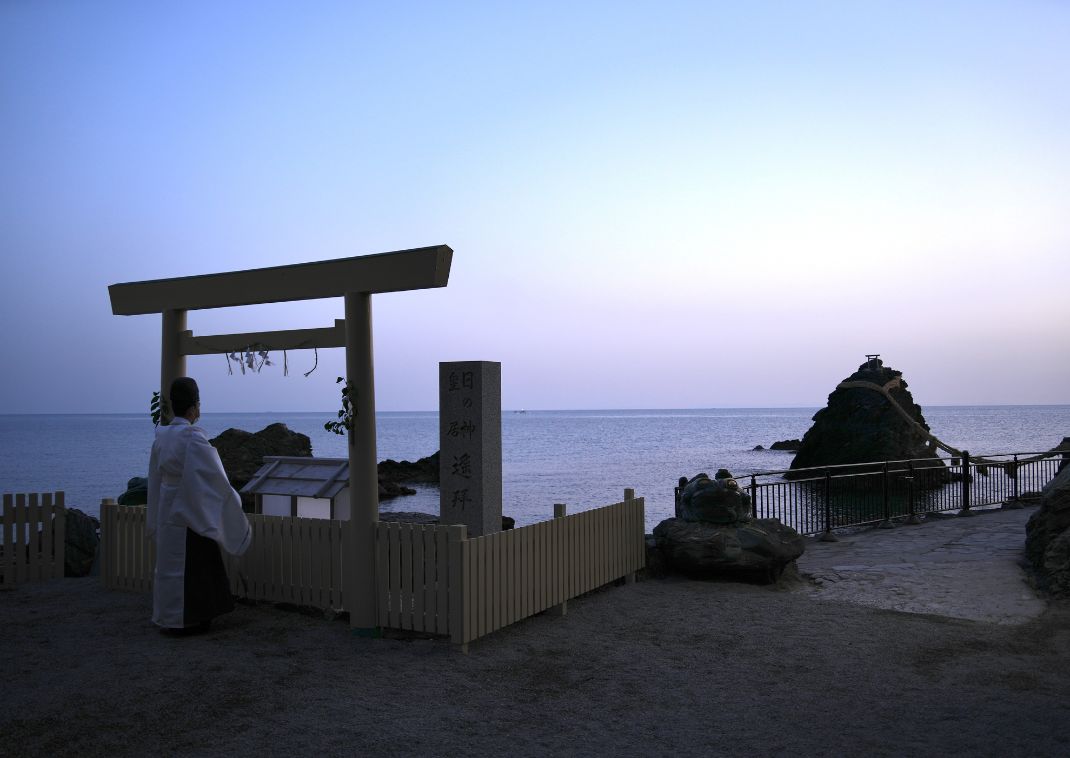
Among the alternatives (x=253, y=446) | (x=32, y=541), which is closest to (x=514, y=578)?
(x=32, y=541)

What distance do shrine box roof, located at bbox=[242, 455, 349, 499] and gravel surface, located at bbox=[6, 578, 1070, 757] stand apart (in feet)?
6.07

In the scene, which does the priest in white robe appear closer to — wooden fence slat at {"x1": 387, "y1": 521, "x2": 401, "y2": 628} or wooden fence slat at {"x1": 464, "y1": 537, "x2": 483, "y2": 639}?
wooden fence slat at {"x1": 387, "y1": 521, "x2": 401, "y2": 628}

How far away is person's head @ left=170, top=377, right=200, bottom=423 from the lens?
7.67 meters

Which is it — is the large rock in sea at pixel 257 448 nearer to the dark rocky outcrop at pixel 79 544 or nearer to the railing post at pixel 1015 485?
the dark rocky outcrop at pixel 79 544

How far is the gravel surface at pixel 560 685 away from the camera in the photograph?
483 centimetres

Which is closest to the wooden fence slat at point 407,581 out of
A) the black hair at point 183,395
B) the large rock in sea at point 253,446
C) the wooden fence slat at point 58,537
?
the black hair at point 183,395

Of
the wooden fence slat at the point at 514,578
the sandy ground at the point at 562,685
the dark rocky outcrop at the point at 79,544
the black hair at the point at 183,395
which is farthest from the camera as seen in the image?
the dark rocky outcrop at the point at 79,544

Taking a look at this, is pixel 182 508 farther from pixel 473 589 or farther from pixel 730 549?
pixel 730 549

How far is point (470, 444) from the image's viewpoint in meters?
8.83

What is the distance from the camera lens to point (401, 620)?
7.14 m

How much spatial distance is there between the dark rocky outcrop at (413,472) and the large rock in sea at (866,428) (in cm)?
2448

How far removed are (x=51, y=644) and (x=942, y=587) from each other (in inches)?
370

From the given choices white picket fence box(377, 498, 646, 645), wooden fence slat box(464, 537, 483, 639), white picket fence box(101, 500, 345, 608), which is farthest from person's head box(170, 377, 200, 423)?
wooden fence slat box(464, 537, 483, 639)

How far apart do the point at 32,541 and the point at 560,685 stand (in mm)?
7696
